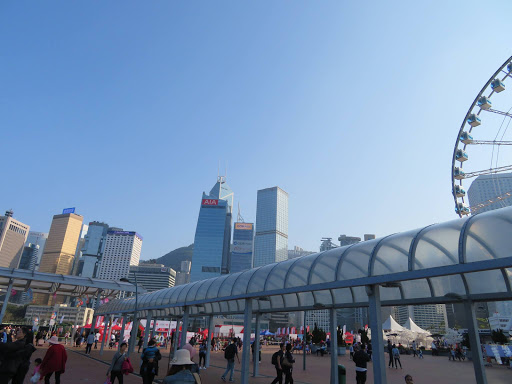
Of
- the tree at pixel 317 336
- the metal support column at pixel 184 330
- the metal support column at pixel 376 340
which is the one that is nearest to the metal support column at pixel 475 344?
the metal support column at pixel 376 340

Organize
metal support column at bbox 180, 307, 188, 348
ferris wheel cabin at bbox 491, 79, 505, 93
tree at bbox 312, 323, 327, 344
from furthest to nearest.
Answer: tree at bbox 312, 323, 327, 344, ferris wheel cabin at bbox 491, 79, 505, 93, metal support column at bbox 180, 307, 188, 348

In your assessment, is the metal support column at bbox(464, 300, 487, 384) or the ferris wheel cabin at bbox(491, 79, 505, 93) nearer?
the metal support column at bbox(464, 300, 487, 384)

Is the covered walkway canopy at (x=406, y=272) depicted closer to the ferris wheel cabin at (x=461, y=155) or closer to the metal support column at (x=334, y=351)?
the metal support column at (x=334, y=351)

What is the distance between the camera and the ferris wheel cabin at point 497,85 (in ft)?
80.7

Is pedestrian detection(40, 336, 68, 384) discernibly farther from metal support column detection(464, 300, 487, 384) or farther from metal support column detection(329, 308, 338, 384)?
metal support column detection(464, 300, 487, 384)

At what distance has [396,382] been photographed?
661 inches

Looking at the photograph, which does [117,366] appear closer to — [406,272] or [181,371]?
[181,371]

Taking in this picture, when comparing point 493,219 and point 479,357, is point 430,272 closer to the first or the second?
point 493,219

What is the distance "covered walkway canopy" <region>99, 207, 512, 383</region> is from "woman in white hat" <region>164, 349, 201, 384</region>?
5089mm

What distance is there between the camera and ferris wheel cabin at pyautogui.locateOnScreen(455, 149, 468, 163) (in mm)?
26938

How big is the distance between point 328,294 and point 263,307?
3.94 meters

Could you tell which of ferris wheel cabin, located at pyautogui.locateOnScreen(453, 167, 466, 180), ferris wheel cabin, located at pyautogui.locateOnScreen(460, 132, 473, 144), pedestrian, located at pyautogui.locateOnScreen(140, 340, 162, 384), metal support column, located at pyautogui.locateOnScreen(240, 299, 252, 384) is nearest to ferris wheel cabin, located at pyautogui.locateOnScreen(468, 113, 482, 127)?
ferris wheel cabin, located at pyautogui.locateOnScreen(460, 132, 473, 144)

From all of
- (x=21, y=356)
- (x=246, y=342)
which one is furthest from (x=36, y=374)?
(x=246, y=342)

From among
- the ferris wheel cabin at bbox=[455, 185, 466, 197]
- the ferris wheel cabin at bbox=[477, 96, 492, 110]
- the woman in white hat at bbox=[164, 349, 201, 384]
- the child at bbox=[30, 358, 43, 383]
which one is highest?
the ferris wheel cabin at bbox=[477, 96, 492, 110]
